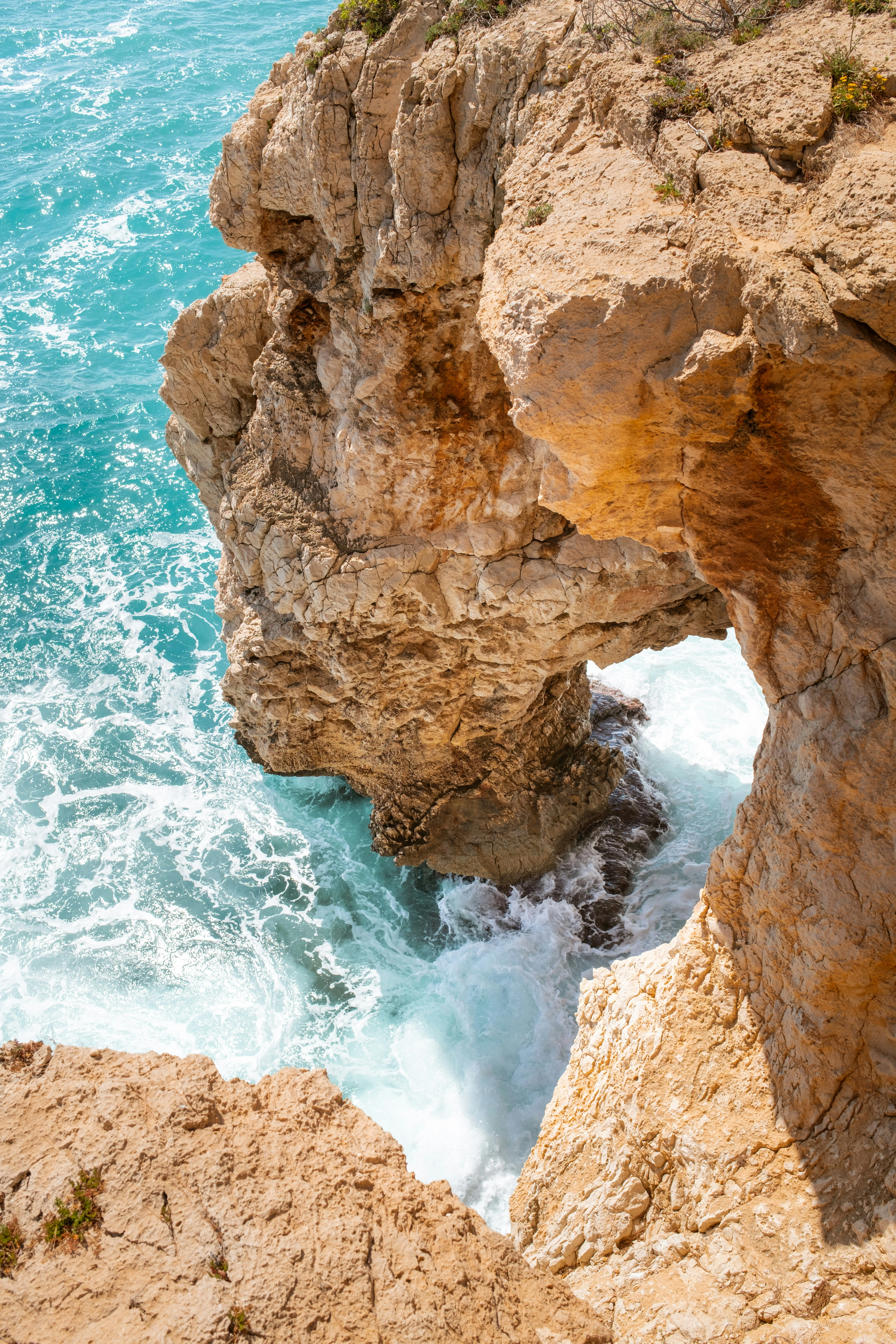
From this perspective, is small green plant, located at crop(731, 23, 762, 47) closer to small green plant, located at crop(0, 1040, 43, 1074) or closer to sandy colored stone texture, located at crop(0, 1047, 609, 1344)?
sandy colored stone texture, located at crop(0, 1047, 609, 1344)

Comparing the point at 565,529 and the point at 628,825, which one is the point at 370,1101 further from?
the point at 565,529

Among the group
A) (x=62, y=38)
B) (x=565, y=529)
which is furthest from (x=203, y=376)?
(x=62, y=38)

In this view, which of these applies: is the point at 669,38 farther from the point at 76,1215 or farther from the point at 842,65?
the point at 76,1215

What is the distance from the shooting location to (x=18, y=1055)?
19.5 feet

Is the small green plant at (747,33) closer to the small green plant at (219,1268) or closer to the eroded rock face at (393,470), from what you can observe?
the eroded rock face at (393,470)

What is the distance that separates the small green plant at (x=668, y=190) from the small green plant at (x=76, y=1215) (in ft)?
30.4

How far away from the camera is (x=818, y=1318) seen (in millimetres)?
6148

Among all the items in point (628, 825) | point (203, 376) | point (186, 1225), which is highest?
point (203, 376)

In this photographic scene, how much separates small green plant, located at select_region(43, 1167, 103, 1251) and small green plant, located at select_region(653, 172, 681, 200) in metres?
9.26

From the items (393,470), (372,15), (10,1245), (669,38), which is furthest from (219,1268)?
(372,15)

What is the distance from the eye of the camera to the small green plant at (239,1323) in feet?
15.6

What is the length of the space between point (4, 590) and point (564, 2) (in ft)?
70.1

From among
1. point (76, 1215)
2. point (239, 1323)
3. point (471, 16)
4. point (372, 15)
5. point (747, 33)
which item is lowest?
point (239, 1323)

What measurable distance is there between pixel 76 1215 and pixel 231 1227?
40.4 inches
